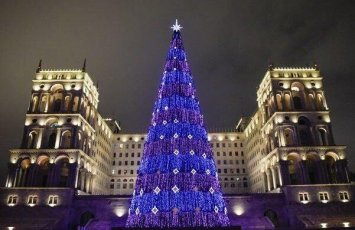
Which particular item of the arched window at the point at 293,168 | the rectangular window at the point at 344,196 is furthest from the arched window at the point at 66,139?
the rectangular window at the point at 344,196

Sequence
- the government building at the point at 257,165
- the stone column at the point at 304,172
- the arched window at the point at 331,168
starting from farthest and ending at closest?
the arched window at the point at 331,168, the stone column at the point at 304,172, the government building at the point at 257,165

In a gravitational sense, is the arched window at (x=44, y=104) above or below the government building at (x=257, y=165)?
above

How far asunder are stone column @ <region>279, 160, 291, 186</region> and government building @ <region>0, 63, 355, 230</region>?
0.56 feet

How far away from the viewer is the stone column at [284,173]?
53.9 m

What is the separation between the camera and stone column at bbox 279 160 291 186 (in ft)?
177

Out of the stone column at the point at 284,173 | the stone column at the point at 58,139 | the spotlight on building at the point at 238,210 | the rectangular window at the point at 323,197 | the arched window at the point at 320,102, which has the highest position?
the arched window at the point at 320,102

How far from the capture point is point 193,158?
29578mm

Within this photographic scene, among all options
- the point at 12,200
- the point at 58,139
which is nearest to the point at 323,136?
the point at 58,139

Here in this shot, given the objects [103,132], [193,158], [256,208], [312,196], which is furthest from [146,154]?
[103,132]

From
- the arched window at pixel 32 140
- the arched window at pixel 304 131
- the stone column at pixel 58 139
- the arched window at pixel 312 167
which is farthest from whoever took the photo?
the arched window at pixel 304 131

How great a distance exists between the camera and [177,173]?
28.7 metres

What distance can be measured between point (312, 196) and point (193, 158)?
3324 cm

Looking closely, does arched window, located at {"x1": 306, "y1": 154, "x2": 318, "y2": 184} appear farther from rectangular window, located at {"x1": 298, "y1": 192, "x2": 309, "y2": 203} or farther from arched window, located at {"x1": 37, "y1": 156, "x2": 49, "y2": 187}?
arched window, located at {"x1": 37, "y1": 156, "x2": 49, "y2": 187}

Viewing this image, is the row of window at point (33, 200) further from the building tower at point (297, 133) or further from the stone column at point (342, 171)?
the stone column at point (342, 171)
